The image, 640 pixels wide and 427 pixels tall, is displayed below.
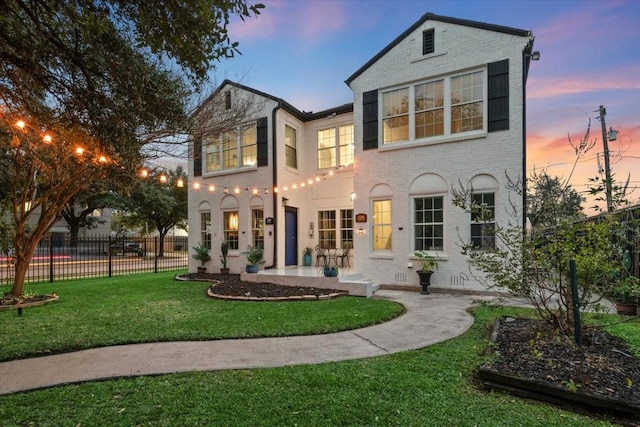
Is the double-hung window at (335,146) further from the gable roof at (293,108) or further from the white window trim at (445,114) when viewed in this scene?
the white window trim at (445,114)

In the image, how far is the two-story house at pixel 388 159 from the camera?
9.38 meters

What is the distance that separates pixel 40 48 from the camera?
14.1 ft

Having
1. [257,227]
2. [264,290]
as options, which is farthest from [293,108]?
[264,290]

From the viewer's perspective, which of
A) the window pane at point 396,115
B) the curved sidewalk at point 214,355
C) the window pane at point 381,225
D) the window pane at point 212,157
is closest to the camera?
the curved sidewalk at point 214,355

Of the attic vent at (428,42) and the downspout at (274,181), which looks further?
the downspout at (274,181)

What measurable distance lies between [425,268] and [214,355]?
673 centimetres

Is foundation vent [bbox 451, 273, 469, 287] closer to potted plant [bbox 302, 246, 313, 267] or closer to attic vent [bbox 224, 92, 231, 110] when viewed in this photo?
potted plant [bbox 302, 246, 313, 267]

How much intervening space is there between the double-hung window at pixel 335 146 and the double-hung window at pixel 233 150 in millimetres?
2559

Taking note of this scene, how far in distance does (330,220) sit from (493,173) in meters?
5.96

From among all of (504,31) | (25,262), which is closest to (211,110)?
(25,262)

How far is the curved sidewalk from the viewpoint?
4059 mm

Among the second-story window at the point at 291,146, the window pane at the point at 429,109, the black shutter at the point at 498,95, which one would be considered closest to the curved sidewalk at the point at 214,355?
the black shutter at the point at 498,95

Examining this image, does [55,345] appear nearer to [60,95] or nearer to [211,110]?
[60,95]

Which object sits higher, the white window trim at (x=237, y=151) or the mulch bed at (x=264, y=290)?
the white window trim at (x=237, y=151)
